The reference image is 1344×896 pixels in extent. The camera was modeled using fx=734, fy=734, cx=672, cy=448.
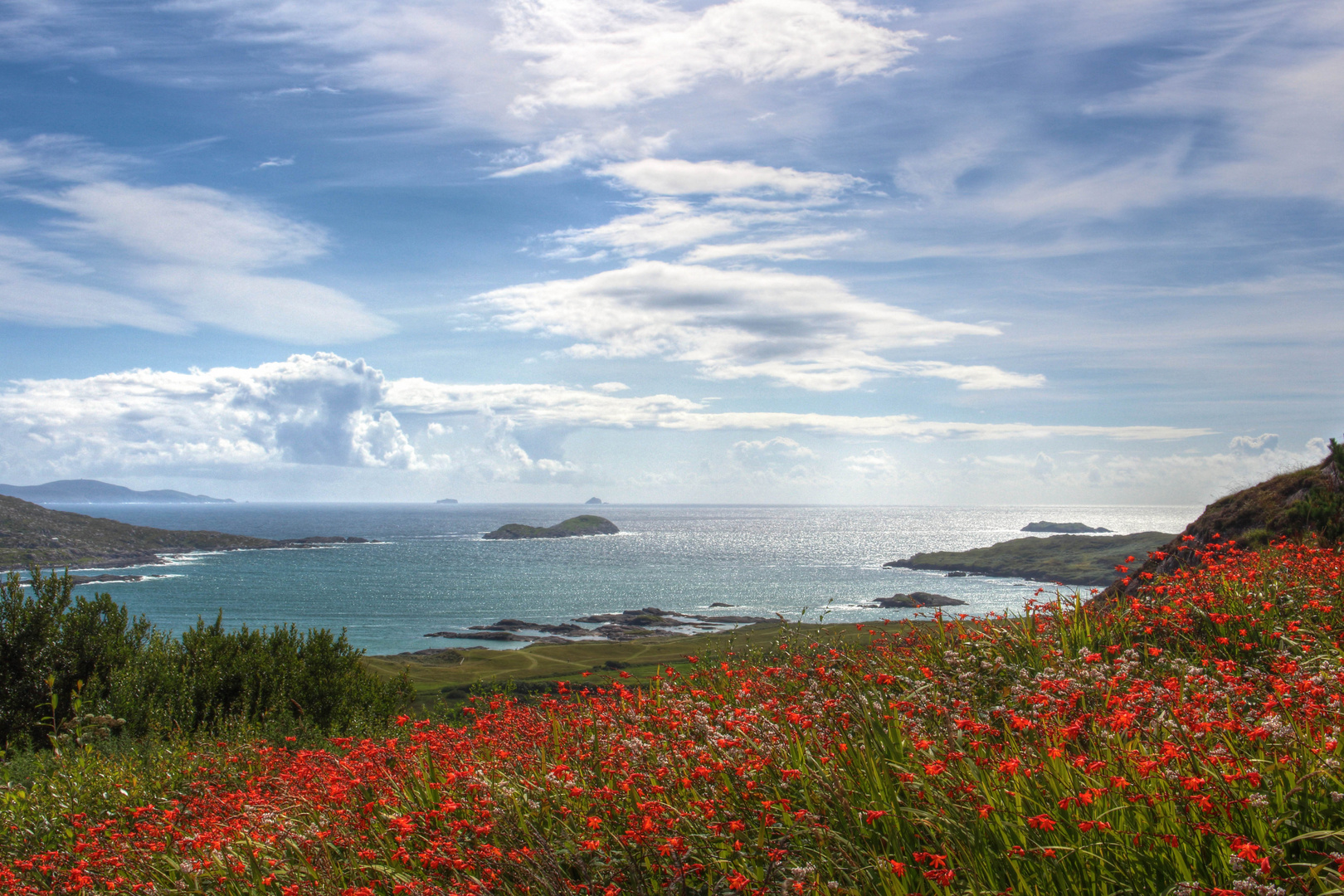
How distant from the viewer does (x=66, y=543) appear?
172 meters

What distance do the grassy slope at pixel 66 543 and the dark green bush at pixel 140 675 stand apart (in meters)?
169

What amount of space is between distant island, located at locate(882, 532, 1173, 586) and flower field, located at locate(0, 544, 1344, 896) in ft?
407

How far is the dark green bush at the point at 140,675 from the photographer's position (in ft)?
48.8

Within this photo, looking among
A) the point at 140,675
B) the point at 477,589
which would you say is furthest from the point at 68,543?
the point at 140,675

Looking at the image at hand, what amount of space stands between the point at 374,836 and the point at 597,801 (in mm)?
2006

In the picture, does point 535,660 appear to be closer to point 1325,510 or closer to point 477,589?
point 1325,510

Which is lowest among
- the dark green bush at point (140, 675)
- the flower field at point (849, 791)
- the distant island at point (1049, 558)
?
the distant island at point (1049, 558)

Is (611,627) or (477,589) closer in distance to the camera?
(611,627)

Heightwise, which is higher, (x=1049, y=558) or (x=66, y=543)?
(x=1049, y=558)

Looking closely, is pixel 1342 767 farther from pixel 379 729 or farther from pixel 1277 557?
pixel 379 729

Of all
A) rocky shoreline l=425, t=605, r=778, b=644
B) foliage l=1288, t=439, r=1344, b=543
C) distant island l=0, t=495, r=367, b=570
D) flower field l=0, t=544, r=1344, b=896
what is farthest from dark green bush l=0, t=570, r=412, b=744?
A: distant island l=0, t=495, r=367, b=570

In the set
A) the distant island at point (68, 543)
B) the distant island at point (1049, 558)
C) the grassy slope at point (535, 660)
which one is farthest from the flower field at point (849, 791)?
the distant island at point (68, 543)

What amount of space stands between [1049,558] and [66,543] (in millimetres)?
220943

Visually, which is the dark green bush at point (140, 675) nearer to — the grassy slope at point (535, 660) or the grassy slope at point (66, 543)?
the grassy slope at point (535, 660)
